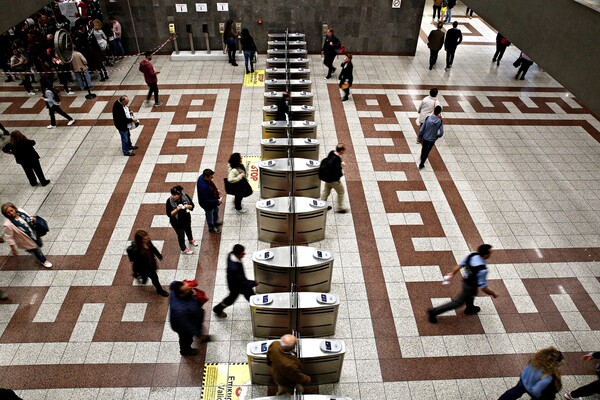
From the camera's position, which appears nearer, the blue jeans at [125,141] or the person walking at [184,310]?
the person walking at [184,310]

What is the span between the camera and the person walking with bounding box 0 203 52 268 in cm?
597

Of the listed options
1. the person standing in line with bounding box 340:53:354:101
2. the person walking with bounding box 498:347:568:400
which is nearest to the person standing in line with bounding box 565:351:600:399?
the person walking with bounding box 498:347:568:400

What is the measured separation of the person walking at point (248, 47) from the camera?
12.1m

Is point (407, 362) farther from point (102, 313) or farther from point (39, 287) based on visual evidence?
point (39, 287)

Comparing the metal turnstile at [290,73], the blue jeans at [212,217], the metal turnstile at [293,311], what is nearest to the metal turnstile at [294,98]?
the metal turnstile at [290,73]

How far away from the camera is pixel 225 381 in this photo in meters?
5.14

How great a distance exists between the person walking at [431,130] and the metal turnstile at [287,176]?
263cm

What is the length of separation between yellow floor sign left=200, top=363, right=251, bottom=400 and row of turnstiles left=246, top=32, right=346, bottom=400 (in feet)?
0.67

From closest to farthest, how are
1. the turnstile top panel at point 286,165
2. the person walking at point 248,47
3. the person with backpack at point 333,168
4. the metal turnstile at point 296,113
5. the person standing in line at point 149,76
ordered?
the person with backpack at point 333,168
the turnstile top panel at point 286,165
the metal turnstile at point 296,113
the person standing in line at point 149,76
the person walking at point 248,47

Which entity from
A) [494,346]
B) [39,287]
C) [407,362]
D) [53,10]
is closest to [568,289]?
[494,346]

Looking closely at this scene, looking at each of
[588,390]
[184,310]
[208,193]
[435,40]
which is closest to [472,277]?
[588,390]

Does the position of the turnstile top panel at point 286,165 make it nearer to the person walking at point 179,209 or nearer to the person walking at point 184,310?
the person walking at point 179,209

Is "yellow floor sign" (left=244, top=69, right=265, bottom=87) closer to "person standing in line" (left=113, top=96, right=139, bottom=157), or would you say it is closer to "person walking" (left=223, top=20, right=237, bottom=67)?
"person walking" (left=223, top=20, right=237, bottom=67)

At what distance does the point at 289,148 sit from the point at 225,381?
14.2ft
